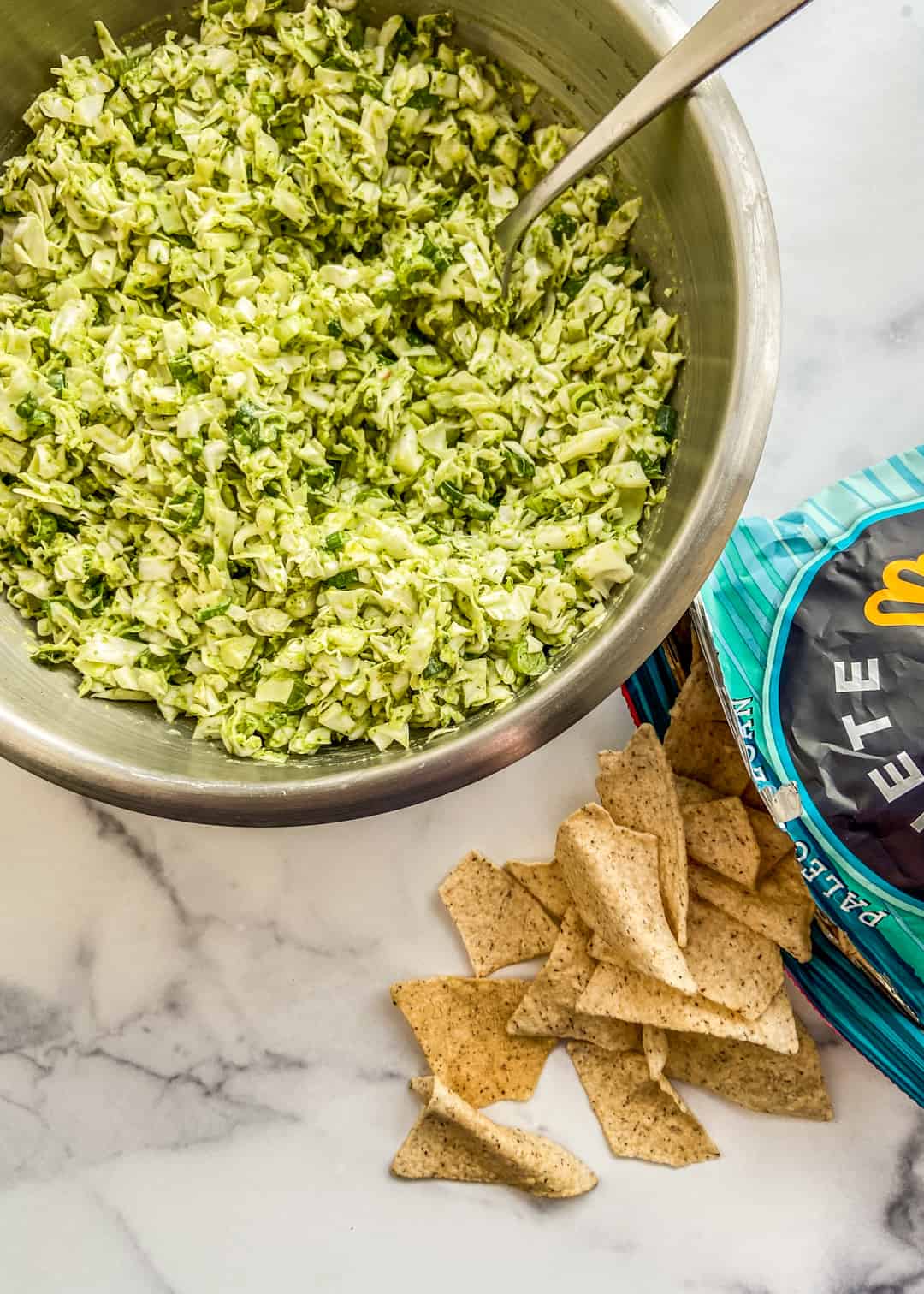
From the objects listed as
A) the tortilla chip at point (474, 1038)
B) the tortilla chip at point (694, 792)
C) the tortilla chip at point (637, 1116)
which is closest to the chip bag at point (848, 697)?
the tortilla chip at point (694, 792)

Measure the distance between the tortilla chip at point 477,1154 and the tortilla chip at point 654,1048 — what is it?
0.20 m

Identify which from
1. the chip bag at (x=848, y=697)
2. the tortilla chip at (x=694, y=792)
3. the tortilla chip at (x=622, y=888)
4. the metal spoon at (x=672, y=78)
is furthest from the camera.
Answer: the tortilla chip at (x=694, y=792)

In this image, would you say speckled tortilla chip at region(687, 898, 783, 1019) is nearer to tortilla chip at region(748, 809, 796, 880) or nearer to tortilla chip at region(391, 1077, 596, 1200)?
tortilla chip at region(748, 809, 796, 880)

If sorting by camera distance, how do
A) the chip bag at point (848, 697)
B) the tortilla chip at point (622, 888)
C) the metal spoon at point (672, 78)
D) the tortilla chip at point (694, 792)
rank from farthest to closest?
the tortilla chip at point (694, 792) → the tortilla chip at point (622, 888) → the chip bag at point (848, 697) → the metal spoon at point (672, 78)

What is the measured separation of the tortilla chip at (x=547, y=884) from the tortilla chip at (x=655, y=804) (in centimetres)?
14

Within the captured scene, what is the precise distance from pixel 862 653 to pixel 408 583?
587mm

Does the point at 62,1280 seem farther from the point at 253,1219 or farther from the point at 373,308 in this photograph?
the point at 373,308

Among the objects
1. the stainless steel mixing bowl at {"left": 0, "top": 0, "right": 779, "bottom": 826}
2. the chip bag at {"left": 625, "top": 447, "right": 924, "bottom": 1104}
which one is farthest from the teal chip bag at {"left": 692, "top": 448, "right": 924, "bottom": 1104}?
the stainless steel mixing bowl at {"left": 0, "top": 0, "right": 779, "bottom": 826}

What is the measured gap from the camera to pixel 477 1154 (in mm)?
1669

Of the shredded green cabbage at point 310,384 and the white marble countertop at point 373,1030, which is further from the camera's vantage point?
the white marble countertop at point 373,1030

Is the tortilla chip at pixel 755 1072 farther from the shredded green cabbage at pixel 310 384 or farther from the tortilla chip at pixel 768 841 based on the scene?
the shredded green cabbage at pixel 310 384

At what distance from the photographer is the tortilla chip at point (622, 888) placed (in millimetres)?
1576

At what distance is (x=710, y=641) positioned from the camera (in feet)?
5.03

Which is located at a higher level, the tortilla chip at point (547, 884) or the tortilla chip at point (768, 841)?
the tortilla chip at point (768, 841)
